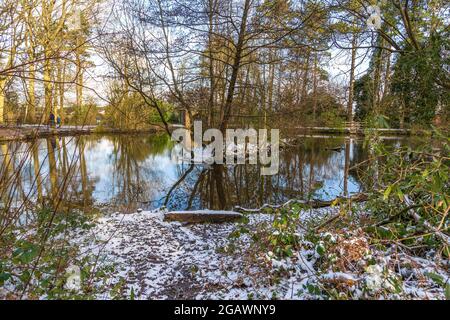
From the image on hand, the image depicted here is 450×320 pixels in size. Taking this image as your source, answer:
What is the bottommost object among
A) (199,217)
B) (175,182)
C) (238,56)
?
(175,182)

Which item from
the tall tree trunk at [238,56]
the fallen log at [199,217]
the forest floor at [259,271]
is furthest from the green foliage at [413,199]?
the tall tree trunk at [238,56]

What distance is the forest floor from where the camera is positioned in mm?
1646

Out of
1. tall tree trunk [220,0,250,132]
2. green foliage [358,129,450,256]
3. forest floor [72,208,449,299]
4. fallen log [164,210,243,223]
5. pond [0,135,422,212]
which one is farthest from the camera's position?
tall tree trunk [220,0,250,132]

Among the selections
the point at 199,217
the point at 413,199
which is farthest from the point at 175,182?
the point at 413,199

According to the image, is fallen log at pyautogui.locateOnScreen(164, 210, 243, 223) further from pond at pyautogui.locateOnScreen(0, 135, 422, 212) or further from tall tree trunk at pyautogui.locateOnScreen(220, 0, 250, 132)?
tall tree trunk at pyautogui.locateOnScreen(220, 0, 250, 132)

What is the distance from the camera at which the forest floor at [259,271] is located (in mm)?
1646

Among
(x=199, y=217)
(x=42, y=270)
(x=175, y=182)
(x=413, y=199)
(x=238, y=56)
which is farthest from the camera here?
(x=175, y=182)

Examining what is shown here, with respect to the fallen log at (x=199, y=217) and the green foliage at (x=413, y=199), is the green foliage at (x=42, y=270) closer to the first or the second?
the fallen log at (x=199, y=217)

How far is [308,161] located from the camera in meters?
10.1

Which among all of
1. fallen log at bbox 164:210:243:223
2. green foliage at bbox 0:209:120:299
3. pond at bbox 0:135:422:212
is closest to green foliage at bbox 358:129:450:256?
pond at bbox 0:135:422:212

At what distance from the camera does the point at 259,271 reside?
211 cm

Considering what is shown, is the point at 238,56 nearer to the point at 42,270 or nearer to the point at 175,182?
the point at 175,182

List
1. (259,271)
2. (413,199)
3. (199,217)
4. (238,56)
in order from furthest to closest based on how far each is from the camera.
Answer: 1. (238,56)
2. (199,217)
3. (413,199)
4. (259,271)
